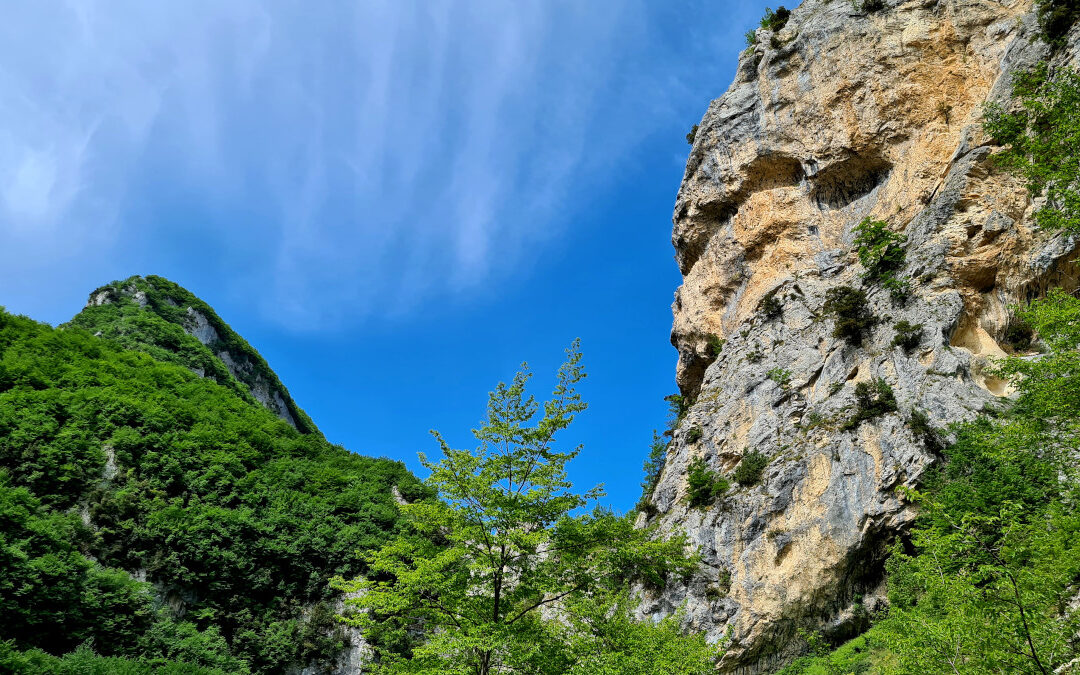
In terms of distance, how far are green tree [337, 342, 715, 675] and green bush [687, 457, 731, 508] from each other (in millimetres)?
18377

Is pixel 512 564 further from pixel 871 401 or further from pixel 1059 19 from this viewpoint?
pixel 1059 19

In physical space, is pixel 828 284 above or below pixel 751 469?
above

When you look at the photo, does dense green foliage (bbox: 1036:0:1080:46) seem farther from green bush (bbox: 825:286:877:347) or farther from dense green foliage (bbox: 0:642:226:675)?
dense green foliage (bbox: 0:642:226:675)

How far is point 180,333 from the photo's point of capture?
47312 millimetres

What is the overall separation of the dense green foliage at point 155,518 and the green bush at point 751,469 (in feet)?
55.3

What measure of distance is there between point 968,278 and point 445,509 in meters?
25.1

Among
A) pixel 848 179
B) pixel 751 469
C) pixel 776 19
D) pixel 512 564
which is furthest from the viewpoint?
pixel 776 19

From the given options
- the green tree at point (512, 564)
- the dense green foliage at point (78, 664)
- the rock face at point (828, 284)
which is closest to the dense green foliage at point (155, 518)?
the dense green foliage at point (78, 664)

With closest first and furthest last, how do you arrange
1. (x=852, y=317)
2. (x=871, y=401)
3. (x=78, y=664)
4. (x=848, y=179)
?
(x=78, y=664), (x=871, y=401), (x=852, y=317), (x=848, y=179)

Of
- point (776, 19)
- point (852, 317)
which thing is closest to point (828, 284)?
point (852, 317)

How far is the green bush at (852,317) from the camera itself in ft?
88.1

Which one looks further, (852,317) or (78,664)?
(852,317)

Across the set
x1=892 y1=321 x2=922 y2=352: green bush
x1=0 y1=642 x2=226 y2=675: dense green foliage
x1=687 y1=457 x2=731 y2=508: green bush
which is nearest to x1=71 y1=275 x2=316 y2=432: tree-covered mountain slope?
x1=0 y1=642 x2=226 y2=675: dense green foliage

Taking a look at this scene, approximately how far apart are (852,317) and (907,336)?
292 centimetres
